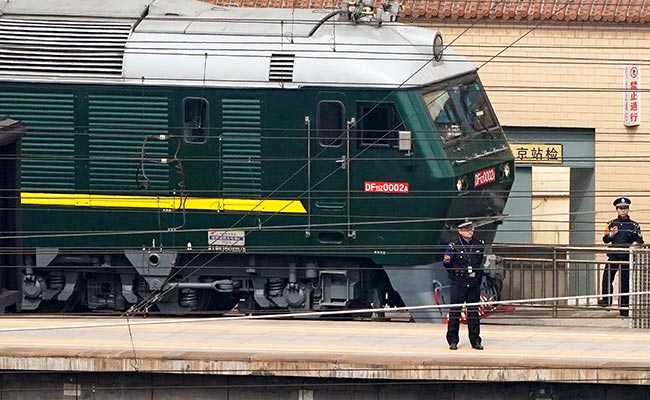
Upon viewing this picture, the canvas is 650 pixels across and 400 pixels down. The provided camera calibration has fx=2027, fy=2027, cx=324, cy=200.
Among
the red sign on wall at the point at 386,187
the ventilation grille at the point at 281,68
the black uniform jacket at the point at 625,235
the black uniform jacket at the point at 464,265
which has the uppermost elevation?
the ventilation grille at the point at 281,68

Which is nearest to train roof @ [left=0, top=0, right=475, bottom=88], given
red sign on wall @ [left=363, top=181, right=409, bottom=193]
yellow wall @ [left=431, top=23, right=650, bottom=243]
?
red sign on wall @ [left=363, top=181, right=409, bottom=193]

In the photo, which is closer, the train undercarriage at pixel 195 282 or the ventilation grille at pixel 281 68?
the ventilation grille at pixel 281 68

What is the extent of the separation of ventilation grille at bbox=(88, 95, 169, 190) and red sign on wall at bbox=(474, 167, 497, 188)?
3.96 metres

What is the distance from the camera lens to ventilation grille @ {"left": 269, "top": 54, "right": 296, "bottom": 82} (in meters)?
25.6

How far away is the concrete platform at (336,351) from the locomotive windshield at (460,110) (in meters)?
2.81

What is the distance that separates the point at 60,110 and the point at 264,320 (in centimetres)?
387

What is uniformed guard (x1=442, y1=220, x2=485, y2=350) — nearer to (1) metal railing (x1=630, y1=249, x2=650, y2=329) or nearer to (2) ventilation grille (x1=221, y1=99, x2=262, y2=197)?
(1) metal railing (x1=630, y1=249, x2=650, y2=329)

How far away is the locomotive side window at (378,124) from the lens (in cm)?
2538

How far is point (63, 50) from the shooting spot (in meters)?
26.2

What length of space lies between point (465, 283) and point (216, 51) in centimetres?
531

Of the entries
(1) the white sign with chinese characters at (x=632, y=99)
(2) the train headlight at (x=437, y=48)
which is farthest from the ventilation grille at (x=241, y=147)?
(1) the white sign with chinese characters at (x=632, y=99)

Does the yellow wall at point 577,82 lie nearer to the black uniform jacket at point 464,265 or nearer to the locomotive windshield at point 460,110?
the locomotive windshield at point 460,110

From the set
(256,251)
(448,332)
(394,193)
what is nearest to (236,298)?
(256,251)

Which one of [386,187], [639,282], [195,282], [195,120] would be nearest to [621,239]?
[639,282]
